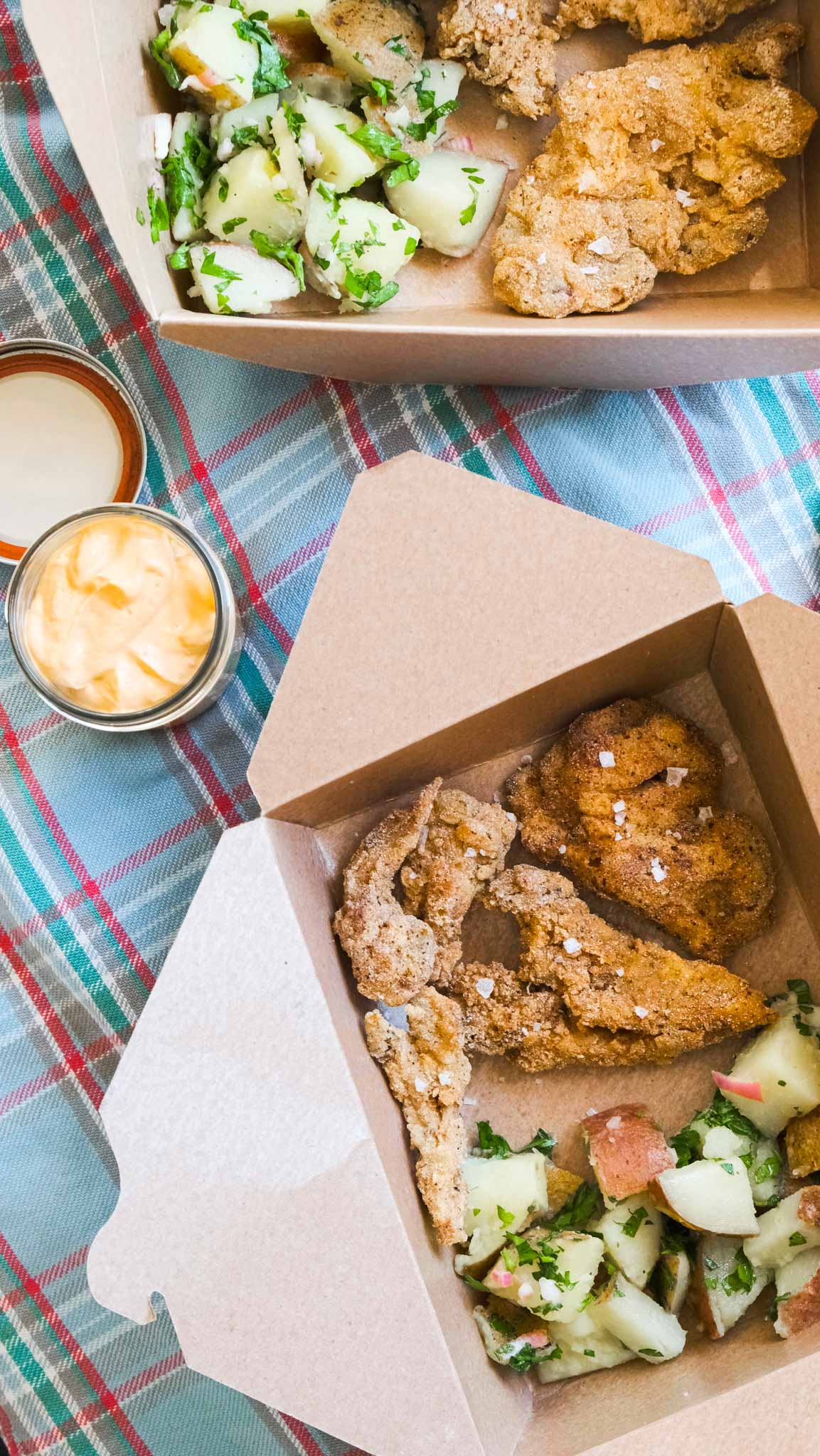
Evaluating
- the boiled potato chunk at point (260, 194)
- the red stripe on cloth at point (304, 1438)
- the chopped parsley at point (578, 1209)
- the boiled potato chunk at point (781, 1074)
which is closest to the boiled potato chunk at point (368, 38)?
the boiled potato chunk at point (260, 194)

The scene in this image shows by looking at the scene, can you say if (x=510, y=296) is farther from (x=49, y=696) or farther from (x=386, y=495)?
(x=49, y=696)

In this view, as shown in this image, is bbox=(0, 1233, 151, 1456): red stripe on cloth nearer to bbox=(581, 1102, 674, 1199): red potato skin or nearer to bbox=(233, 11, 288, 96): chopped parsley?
bbox=(581, 1102, 674, 1199): red potato skin

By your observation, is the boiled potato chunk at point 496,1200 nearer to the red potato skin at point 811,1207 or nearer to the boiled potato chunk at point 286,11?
the red potato skin at point 811,1207

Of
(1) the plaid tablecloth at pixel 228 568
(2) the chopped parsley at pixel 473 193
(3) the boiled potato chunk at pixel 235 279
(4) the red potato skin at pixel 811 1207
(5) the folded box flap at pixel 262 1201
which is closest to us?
(5) the folded box flap at pixel 262 1201

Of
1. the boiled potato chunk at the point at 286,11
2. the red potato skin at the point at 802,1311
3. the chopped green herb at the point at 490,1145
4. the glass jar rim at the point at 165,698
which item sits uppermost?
the boiled potato chunk at the point at 286,11

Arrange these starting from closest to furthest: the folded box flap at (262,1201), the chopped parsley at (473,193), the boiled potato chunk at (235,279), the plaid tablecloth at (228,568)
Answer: the folded box flap at (262,1201), the boiled potato chunk at (235,279), the chopped parsley at (473,193), the plaid tablecloth at (228,568)

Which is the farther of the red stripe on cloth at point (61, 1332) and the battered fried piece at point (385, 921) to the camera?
the red stripe on cloth at point (61, 1332)

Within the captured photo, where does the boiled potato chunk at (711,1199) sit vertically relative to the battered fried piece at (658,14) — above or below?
below
